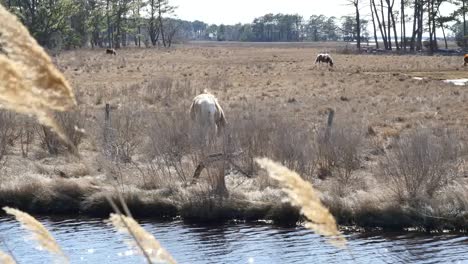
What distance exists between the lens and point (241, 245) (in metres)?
11.8

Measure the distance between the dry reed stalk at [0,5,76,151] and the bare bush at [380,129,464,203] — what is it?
11.9m

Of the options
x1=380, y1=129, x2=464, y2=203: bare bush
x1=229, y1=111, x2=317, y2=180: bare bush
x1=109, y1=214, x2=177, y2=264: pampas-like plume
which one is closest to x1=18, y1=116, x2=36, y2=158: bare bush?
x1=229, y1=111, x2=317, y2=180: bare bush

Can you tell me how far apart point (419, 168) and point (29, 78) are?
1251 centimetres

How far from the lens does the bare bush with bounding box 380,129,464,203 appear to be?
13672 millimetres

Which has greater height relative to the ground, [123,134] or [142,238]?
[142,238]

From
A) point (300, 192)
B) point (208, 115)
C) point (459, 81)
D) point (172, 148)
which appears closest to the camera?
point (300, 192)

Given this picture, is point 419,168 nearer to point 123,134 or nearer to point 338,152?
point 338,152

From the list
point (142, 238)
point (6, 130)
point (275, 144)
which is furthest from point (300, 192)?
point (6, 130)

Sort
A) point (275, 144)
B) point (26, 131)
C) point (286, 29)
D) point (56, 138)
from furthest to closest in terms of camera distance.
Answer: point (286, 29) → point (26, 131) → point (56, 138) → point (275, 144)

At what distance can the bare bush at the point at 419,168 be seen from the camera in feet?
44.9

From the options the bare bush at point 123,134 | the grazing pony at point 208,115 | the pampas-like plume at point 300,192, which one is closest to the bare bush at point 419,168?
the grazing pony at point 208,115

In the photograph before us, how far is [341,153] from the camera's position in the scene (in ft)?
52.7

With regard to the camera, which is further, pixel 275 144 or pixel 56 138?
pixel 56 138

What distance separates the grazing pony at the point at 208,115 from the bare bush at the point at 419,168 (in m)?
3.50
